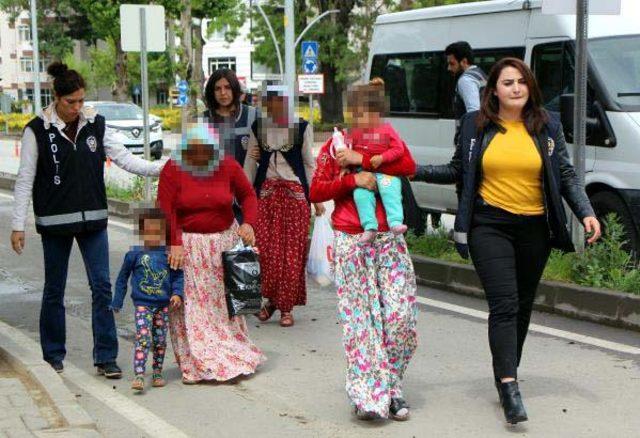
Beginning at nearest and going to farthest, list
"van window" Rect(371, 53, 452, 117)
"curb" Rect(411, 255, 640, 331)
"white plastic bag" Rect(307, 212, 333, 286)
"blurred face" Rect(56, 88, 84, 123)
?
"blurred face" Rect(56, 88, 84, 123)
"white plastic bag" Rect(307, 212, 333, 286)
"curb" Rect(411, 255, 640, 331)
"van window" Rect(371, 53, 452, 117)

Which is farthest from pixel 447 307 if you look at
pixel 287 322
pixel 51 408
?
pixel 51 408

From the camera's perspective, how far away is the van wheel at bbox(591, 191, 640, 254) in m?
9.79

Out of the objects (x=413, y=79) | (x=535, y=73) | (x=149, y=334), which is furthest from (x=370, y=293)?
(x=413, y=79)

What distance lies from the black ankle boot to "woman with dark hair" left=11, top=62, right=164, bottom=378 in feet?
8.27

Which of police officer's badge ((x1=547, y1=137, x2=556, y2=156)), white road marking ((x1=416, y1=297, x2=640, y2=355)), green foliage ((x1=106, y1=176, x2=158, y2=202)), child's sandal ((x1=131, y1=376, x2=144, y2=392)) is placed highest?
police officer's badge ((x1=547, y1=137, x2=556, y2=156))

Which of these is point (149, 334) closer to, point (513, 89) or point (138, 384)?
point (138, 384)

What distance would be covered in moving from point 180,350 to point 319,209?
182 cm

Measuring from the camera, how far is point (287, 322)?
8633 millimetres

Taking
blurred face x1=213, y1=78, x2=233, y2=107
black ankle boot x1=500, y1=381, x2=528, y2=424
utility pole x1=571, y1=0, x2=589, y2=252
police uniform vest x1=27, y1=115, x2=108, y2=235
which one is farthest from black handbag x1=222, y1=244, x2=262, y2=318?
utility pole x1=571, y1=0, x2=589, y2=252

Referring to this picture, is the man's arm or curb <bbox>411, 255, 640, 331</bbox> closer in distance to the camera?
curb <bbox>411, 255, 640, 331</bbox>

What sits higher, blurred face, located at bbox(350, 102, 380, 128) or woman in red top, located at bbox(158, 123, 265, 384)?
blurred face, located at bbox(350, 102, 380, 128)

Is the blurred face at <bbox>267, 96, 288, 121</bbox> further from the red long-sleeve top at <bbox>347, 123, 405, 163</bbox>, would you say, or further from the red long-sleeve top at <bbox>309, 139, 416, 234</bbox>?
the red long-sleeve top at <bbox>347, 123, 405, 163</bbox>

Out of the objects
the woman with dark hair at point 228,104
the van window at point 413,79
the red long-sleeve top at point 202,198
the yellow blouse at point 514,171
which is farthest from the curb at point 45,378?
the van window at point 413,79

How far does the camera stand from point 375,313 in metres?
5.80
